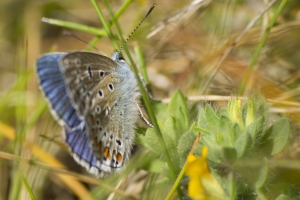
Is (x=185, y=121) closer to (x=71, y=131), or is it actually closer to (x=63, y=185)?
(x=71, y=131)

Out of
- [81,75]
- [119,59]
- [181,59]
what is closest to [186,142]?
[81,75]

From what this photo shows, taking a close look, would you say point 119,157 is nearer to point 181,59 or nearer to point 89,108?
point 89,108

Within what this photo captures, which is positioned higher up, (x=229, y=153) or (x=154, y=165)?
(x=229, y=153)

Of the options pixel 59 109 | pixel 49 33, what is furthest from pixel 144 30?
pixel 59 109

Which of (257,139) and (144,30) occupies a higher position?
(257,139)

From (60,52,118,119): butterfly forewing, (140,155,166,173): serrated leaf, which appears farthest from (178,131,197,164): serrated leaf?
(60,52,118,119): butterfly forewing

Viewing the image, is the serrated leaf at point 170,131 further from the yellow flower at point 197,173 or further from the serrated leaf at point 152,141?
the yellow flower at point 197,173

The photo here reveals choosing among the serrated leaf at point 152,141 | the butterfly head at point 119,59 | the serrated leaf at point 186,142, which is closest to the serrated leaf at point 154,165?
the serrated leaf at point 152,141
